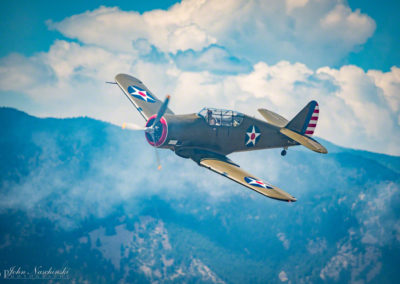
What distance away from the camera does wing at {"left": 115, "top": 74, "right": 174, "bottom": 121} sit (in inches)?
894

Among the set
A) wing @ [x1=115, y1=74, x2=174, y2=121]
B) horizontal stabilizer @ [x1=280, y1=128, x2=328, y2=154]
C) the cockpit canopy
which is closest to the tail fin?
horizontal stabilizer @ [x1=280, y1=128, x2=328, y2=154]

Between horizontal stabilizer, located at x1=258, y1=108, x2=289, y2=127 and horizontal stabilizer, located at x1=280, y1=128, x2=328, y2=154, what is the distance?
128 cm

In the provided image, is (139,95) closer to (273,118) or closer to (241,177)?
(273,118)

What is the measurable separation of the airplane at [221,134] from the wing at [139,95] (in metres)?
0.08

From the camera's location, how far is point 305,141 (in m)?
21.0

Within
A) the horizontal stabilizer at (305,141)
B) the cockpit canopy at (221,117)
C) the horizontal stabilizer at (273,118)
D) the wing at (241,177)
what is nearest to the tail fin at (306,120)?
the horizontal stabilizer at (305,141)

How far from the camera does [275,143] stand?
73.5ft

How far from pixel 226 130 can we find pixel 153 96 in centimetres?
833

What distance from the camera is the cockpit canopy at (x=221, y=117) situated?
19.5m

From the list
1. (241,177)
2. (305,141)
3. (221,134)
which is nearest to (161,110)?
(221,134)

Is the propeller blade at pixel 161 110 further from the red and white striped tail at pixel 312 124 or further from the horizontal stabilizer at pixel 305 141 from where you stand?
the red and white striped tail at pixel 312 124

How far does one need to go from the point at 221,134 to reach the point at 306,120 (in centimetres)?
Answer: 776

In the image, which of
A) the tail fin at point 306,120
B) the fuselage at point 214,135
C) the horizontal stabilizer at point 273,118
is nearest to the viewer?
the fuselage at point 214,135

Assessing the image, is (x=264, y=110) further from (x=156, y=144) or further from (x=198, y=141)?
(x=156, y=144)
